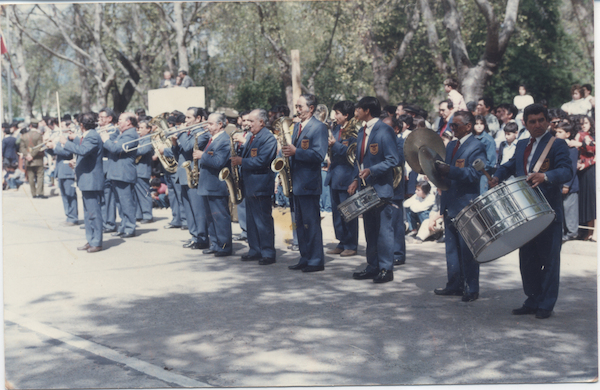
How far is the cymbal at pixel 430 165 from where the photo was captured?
234 inches

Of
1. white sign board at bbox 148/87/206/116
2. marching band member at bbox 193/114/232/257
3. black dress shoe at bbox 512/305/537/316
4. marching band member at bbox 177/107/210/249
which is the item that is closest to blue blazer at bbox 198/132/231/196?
marching band member at bbox 193/114/232/257

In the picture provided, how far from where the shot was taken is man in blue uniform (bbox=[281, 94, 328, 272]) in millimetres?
7539

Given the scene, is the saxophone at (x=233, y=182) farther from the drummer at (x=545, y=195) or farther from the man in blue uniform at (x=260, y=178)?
the drummer at (x=545, y=195)

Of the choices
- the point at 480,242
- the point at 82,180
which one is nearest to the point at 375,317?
the point at 480,242

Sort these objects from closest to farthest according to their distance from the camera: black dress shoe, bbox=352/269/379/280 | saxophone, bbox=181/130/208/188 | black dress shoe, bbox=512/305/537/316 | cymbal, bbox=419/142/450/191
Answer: black dress shoe, bbox=512/305/537/316 < cymbal, bbox=419/142/450/191 < black dress shoe, bbox=352/269/379/280 < saxophone, bbox=181/130/208/188

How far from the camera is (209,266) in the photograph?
816 centimetres

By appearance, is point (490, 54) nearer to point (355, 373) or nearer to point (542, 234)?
point (542, 234)

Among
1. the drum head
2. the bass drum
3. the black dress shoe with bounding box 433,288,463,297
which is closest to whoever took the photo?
the bass drum

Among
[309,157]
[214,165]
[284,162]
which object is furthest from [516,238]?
[214,165]

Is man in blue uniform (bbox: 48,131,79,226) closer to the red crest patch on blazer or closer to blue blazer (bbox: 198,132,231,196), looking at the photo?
blue blazer (bbox: 198,132,231,196)

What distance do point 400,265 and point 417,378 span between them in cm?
358

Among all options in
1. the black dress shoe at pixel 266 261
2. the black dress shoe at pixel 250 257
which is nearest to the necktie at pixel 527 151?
the black dress shoe at pixel 266 261

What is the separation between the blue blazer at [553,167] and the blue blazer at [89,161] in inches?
212

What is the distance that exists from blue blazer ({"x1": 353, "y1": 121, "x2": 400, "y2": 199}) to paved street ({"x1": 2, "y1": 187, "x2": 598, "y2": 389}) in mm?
976
